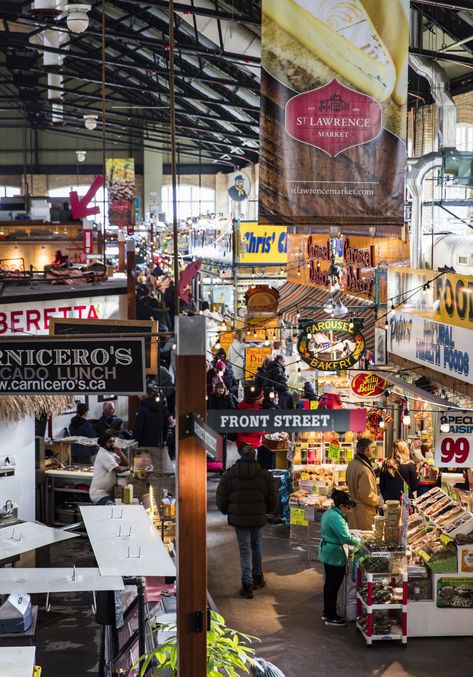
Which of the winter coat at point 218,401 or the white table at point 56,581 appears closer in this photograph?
the white table at point 56,581

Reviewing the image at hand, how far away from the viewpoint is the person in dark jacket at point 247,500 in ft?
29.6

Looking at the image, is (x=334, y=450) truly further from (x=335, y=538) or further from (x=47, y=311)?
(x=47, y=311)

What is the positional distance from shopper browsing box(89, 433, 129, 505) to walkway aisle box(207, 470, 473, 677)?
4.19 ft

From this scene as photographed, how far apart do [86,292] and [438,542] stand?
577 cm

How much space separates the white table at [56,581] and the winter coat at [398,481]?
5.11 meters

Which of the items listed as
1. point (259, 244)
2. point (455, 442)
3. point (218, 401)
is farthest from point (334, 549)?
point (259, 244)

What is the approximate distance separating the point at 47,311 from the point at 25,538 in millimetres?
4495

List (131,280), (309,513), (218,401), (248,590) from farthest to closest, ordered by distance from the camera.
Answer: (218,401), (131,280), (309,513), (248,590)

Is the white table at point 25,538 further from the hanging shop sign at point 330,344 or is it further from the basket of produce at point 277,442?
the basket of produce at point 277,442

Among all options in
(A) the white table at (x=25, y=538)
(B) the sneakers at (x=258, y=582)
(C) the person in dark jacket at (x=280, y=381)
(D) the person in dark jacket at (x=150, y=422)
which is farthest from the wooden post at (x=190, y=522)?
(C) the person in dark jacket at (x=280, y=381)

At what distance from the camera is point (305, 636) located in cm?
824

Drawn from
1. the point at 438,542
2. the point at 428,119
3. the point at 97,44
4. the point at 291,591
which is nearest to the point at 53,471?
the point at 291,591

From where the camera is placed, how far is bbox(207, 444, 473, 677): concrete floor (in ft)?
25.0

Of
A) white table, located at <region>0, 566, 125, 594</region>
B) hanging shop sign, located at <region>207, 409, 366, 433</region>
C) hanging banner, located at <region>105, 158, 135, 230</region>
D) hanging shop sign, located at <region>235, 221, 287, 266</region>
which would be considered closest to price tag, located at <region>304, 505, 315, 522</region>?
hanging shop sign, located at <region>207, 409, 366, 433</region>
